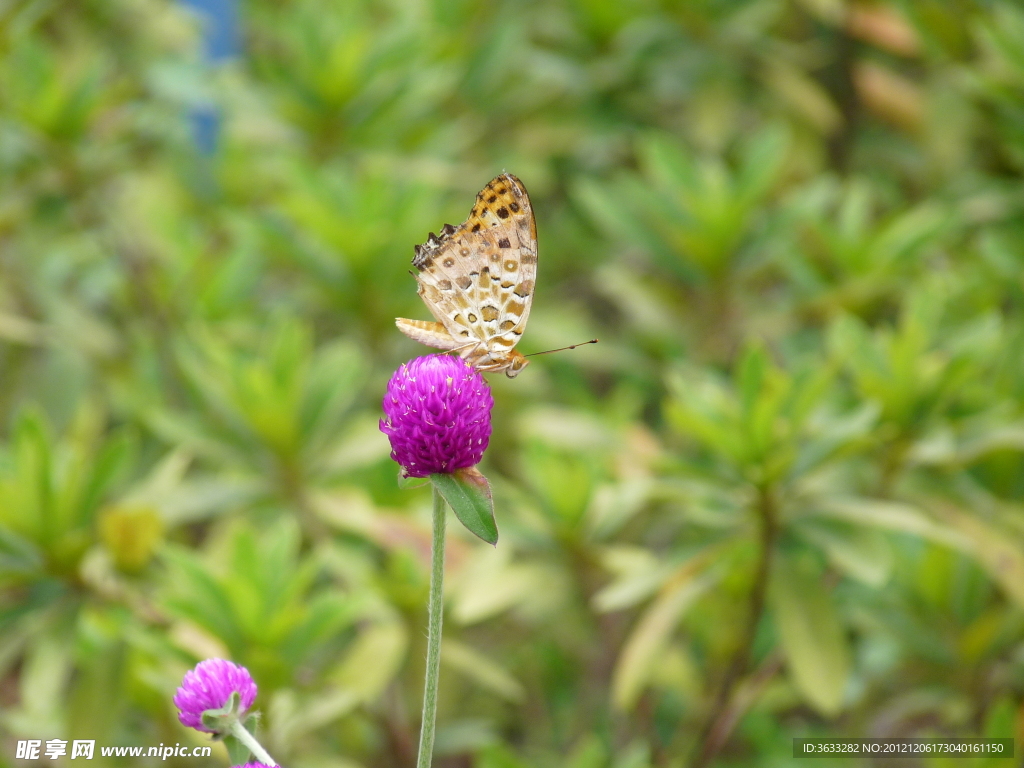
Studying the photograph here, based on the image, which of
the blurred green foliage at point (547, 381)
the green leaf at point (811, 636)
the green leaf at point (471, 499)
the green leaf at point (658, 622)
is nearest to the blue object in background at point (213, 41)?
the blurred green foliage at point (547, 381)

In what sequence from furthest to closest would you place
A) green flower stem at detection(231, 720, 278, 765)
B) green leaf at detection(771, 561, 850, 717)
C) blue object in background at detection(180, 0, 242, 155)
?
blue object in background at detection(180, 0, 242, 155) < green leaf at detection(771, 561, 850, 717) < green flower stem at detection(231, 720, 278, 765)

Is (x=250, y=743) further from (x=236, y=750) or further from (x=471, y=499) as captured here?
(x=471, y=499)

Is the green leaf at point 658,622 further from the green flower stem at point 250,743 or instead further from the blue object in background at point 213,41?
the blue object in background at point 213,41

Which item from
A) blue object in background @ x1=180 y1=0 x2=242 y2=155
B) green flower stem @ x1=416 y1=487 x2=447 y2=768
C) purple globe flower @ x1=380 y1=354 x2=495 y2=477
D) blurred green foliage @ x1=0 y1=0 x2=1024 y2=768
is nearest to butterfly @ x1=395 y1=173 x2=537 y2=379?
purple globe flower @ x1=380 y1=354 x2=495 y2=477

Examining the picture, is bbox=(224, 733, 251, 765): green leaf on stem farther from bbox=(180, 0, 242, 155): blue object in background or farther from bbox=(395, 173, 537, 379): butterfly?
bbox=(180, 0, 242, 155): blue object in background

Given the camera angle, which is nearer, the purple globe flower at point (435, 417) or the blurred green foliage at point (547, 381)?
the purple globe flower at point (435, 417)

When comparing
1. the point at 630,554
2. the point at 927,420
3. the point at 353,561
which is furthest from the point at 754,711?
the point at 353,561

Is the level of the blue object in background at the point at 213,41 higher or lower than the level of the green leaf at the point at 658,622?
higher
